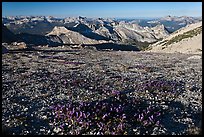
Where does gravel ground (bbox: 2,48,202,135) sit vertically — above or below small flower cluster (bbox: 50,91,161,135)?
below

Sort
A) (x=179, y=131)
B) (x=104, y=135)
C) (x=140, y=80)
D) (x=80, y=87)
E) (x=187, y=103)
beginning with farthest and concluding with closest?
1. (x=140, y=80)
2. (x=80, y=87)
3. (x=187, y=103)
4. (x=179, y=131)
5. (x=104, y=135)

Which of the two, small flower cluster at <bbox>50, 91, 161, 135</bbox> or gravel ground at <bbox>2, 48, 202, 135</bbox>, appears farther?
gravel ground at <bbox>2, 48, 202, 135</bbox>

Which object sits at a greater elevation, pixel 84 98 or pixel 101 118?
pixel 101 118

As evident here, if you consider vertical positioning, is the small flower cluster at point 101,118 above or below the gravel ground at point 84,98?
above

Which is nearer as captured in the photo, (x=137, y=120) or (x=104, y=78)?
(x=137, y=120)

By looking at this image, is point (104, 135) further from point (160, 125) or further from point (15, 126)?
point (15, 126)

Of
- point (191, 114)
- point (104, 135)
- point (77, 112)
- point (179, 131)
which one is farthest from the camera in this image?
point (191, 114)

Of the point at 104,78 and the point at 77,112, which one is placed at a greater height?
the point at 77,112

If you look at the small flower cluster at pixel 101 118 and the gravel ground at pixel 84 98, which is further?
the gravel ground at pixel 84 98

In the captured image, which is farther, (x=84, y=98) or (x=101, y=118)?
(x=84, y=98)

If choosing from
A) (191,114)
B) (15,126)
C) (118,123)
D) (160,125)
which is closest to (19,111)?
(15,126)
